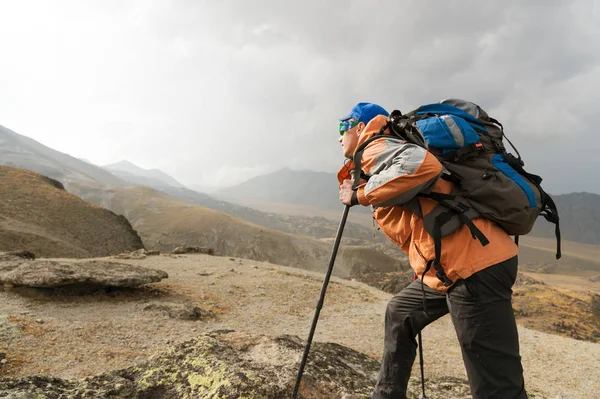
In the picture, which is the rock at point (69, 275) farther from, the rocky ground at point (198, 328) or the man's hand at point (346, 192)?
the man's hand at point (346, 192)

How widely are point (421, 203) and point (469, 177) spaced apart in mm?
442

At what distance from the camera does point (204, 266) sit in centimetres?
1750

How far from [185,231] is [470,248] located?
6213cm

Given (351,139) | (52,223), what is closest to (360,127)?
(351,139)

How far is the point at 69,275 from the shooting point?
917cm

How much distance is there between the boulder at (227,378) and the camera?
2867mm

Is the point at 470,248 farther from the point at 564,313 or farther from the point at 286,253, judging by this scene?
the point at 286,253

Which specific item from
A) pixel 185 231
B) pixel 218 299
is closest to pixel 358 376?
pixel 218 299

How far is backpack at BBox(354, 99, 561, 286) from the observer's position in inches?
102

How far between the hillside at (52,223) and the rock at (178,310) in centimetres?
1636

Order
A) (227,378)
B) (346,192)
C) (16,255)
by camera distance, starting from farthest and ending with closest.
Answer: (16,255) < (346,192) < (227,378)

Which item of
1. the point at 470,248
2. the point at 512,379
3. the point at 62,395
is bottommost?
the point at 62,395

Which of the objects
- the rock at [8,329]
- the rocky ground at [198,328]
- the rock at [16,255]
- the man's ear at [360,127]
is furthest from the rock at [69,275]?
the man's ear at [360,127]

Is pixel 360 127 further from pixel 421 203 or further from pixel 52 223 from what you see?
pixel 52 223
